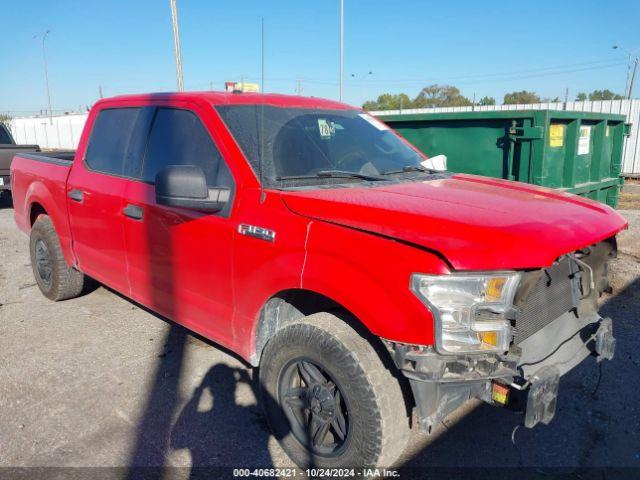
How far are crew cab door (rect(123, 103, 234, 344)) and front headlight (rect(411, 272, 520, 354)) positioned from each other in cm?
128

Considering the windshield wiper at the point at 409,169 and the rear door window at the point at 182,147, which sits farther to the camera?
the windshield wiper at the point at 409,169

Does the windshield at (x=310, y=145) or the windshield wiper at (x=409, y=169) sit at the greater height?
the windshield at (x=310, y=145)

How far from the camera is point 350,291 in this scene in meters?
2.37

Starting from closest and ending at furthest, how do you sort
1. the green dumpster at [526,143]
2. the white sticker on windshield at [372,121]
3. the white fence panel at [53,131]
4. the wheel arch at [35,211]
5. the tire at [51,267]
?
the white sticker on windshield at [372,121] < the tire at [51,267] < the wheel arch at [35,211] < the green dumpster at [526,143] < the white fence panel at [53,131]

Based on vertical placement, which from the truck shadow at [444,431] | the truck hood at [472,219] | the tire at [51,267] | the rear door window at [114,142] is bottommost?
the truck shadow at [444,431]

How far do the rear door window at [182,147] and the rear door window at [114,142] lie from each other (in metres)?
0.25

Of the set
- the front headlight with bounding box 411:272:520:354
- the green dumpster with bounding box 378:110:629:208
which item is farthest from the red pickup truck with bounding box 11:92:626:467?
the green dumpster with bounding box 378:110:629:208

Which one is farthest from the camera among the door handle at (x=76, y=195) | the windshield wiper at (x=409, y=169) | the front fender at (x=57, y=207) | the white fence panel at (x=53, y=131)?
the white fence panel at (x=53, y=131)

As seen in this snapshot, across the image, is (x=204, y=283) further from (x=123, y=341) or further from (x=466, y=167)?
(x=466, y=167)

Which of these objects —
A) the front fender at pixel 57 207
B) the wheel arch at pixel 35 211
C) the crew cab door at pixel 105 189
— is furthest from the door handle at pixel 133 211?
the wheel arch at pixel 35 211

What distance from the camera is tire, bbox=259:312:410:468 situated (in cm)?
237

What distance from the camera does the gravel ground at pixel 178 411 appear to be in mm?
2953

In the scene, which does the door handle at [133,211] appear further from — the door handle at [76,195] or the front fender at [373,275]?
the front fender at [373,275]

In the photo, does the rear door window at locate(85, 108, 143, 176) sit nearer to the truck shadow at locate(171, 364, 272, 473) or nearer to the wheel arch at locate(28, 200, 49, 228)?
the wheel arch at locate(28, 200, 49, 228)
